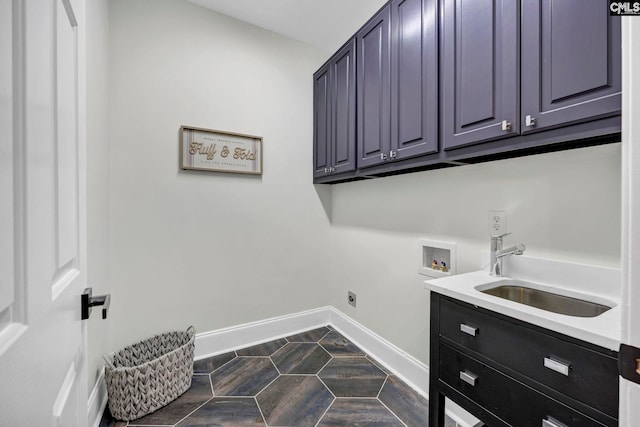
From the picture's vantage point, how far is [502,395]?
99cm

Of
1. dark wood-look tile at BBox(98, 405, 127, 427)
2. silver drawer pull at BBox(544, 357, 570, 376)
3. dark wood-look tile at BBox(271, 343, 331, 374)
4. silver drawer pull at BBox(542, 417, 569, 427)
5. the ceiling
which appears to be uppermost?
the ceiling

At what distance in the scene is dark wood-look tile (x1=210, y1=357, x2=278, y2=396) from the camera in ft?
5.75

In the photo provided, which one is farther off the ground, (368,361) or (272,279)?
(272,279)

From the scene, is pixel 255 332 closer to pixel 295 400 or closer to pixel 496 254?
pixel 295 400

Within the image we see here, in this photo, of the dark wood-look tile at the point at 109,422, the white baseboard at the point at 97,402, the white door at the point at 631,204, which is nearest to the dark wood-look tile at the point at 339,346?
the dark wood-look tile at the point at 109,422

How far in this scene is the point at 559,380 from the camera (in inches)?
33.3

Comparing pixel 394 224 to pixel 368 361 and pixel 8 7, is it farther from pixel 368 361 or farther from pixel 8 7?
pixel 8 7

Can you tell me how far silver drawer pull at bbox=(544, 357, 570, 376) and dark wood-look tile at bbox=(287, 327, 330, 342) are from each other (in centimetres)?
182

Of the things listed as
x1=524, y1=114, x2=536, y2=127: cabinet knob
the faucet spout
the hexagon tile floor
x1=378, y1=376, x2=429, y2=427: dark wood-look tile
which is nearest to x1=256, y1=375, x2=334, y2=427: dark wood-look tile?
the hexagon tile floor

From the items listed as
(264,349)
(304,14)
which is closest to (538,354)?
(264,349)

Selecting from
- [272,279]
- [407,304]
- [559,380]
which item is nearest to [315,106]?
[272,279]

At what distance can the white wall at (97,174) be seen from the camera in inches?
52.5

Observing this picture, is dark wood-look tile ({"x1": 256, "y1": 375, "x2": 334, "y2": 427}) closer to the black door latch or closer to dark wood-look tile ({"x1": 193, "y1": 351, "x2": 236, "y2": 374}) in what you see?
dark wood-look tile ({"x1": 193, "y1": 351, "x2": 236, "y2": 374})

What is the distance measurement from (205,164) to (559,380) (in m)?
2.25
